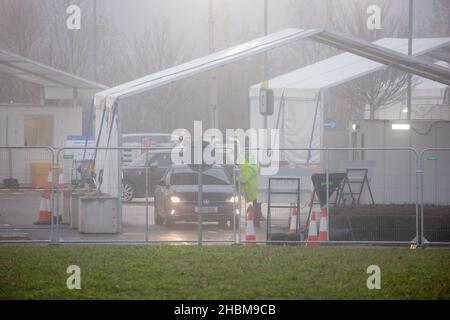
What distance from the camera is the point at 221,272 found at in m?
12.3

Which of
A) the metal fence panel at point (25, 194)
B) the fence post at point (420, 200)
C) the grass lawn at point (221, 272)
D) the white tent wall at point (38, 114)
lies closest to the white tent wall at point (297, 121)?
the white tent wall at point (38, 114)

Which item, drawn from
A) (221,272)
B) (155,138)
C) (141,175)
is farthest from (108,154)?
(155,138)

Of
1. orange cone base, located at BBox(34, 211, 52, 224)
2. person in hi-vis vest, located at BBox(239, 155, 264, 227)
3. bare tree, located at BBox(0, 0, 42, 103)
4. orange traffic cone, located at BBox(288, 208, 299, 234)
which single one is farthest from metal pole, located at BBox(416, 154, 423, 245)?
bare tree, located at BBox(0, 0, 42, 103)

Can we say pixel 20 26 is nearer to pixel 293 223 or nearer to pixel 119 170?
pixel 119 170

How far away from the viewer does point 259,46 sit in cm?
1992

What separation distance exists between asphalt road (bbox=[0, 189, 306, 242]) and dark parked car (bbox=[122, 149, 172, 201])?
115 inches

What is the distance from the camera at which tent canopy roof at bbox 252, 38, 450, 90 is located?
26750mm

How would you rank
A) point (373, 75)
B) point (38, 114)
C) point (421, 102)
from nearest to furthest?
point (38, 114) → point (421, 102) → point (373, 75)

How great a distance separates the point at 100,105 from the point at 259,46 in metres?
4.22

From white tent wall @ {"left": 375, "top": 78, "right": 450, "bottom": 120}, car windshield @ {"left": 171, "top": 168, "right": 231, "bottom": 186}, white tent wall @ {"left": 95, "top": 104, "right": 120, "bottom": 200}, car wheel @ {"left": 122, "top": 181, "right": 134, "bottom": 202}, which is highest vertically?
white tent wall @ {"left": 375, "top": 78, "right": 450, "bottom": 120}

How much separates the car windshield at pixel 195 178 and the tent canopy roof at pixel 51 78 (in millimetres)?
7693

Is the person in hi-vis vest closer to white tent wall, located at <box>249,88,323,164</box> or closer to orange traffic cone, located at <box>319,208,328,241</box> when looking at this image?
orange traffic cone, located at <box>319,208,328,241</box>

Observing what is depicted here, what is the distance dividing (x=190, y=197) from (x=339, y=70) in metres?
10.3

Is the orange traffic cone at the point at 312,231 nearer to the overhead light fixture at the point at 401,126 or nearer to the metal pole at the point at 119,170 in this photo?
the metal pole at the point at 119,170
